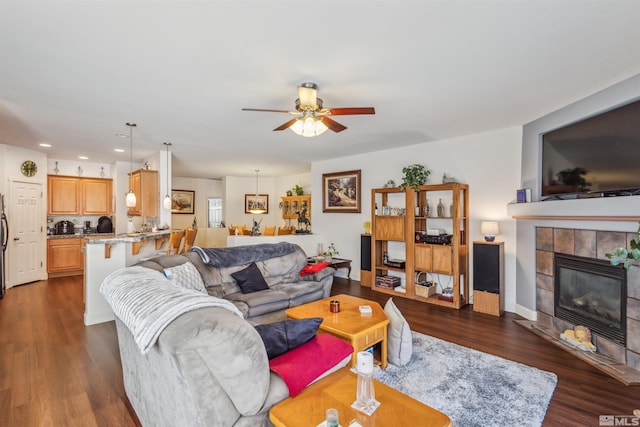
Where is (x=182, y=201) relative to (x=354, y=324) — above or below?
above

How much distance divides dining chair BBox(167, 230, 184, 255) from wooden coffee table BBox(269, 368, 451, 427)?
4.14 meters

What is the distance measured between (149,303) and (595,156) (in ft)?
13.7

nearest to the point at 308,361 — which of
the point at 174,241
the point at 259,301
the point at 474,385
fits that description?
the point at 474,385

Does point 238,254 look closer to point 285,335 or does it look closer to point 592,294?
point 285,335

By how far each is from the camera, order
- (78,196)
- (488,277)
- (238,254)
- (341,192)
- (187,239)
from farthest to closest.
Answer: (78,196)
(341,192)
(187,239)
(488,277)
(238,254)

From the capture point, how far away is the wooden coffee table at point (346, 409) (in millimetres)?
1337

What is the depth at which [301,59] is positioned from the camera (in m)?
2.40

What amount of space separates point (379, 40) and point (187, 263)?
289cm

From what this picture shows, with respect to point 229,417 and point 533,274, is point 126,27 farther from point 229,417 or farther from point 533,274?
point 533,274

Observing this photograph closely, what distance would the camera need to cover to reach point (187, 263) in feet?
11.2

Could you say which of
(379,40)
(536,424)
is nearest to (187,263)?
(379,40)

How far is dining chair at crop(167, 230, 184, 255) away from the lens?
4992 millimetres

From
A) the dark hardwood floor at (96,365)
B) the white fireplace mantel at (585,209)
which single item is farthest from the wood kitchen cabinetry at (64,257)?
the white fireplace mantel at (585,209)

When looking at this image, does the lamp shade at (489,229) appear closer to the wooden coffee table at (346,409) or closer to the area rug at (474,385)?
the area rug at (474,385)
